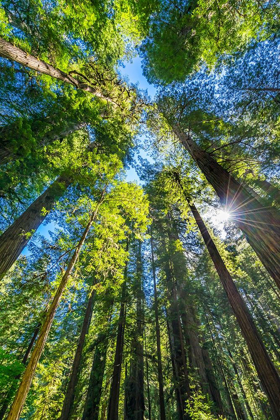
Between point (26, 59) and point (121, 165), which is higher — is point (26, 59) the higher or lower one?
the higher one

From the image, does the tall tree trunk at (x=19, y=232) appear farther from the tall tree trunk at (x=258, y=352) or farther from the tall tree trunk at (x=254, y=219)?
the tall tree trunk at (x=258, y=352)

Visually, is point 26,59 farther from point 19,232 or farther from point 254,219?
point 254,219

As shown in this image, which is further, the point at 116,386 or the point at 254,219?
the point at 116,386

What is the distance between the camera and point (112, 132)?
7.55m

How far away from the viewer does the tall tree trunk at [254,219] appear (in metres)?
2.61

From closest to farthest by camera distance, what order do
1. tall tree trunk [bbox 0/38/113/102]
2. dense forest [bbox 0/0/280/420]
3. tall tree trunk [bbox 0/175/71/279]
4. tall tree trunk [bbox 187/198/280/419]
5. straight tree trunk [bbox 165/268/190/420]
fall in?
tall tree trunk [bbox 187/198/280/419] < dense forest [bbox 0/0/280/420] < tall tree trunk [bbox 0/38/113/102] < tall tree trunk [bbox 0/175/71/279] < straight tree trunk [bbox 165/268/190/420]

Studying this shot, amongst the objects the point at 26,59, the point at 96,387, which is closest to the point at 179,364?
the point at 96,387

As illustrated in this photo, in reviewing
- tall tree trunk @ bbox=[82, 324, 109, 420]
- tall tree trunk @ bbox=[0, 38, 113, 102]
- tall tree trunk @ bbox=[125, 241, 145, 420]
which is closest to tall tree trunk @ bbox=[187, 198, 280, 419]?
tall tree trunk @ bbox=[125, 241, 145, 420]

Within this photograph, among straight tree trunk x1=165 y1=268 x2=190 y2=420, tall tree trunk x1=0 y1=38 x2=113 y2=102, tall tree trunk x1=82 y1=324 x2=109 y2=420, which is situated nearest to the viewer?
tall tree trunk x1=0 y1=38 x2=113 y2=102

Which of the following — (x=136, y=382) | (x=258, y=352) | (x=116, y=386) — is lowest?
(x=258, y=352)

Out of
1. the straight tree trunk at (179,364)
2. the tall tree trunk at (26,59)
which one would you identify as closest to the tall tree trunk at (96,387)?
the straight tree trunk at (179,364)

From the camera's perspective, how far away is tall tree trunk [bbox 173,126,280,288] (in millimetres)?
2607

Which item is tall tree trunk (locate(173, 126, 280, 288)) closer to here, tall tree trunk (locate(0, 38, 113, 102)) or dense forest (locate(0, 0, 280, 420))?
dense forest (locate(0, 0, 280, 420))

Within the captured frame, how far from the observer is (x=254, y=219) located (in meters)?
2.98
